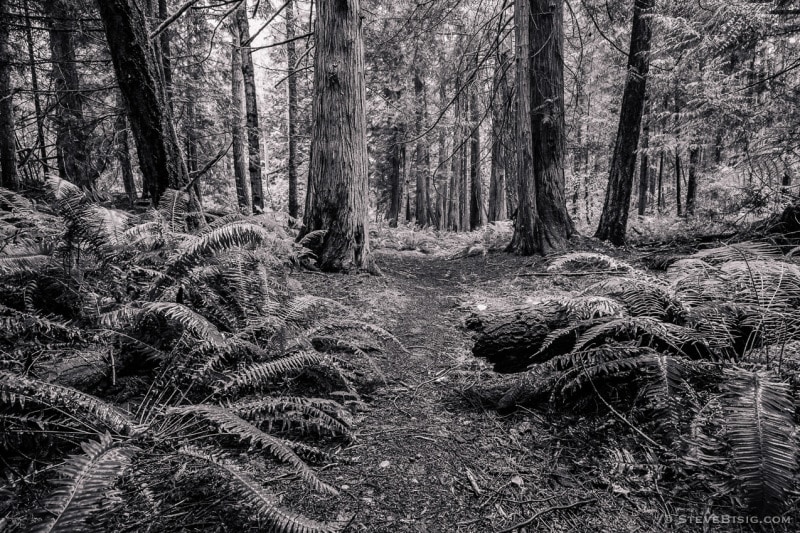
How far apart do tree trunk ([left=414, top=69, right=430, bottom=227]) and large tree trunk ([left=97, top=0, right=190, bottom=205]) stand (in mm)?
10483

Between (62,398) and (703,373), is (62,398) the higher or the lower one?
the higher one

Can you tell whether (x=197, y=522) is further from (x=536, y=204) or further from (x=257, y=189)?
(x=257, y=189)

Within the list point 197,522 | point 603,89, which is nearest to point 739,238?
point 197,522

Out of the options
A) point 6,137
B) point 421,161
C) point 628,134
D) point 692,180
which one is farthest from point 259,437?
point 692,180

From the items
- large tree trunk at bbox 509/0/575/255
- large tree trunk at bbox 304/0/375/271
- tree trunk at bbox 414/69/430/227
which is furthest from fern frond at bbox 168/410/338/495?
tree trunk at bbox 414/69/430/227

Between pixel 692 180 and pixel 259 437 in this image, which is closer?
pixel 259 437

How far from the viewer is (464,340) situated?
11.6 ft

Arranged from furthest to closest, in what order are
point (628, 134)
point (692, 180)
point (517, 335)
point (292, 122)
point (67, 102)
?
point (692, 180) → point (292, 122) → point (67, 102) → point (628, 134) → point (517, 335)

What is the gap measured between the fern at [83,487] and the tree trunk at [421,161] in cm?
1319

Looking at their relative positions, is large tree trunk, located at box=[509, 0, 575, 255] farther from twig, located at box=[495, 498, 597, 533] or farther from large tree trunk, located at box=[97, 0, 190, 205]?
twig, located at box=[495, 498, 597, 533]

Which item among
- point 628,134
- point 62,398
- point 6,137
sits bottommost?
point 62,398

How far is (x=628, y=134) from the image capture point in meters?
7.45

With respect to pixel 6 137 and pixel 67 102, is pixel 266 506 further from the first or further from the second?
pixel 67 102

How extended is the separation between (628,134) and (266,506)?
8.81 meters
